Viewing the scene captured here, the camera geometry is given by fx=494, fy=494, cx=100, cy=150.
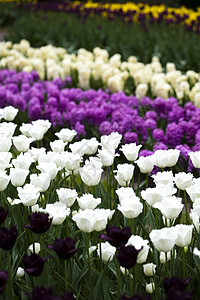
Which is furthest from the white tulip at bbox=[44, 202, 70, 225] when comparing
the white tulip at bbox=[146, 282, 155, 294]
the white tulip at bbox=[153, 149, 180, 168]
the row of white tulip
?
the row of white tulip

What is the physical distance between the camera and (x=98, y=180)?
90.3 inches

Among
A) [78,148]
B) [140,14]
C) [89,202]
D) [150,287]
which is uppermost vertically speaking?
[140,14]

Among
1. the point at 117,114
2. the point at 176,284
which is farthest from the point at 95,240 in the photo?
the point at 117,114

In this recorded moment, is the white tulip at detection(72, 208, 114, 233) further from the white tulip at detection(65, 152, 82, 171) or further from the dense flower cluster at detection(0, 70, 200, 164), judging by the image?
the dense flower cluster at detection(0, 70, 200, 164)

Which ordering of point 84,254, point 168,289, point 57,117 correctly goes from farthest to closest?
point 57,117 < point 84,254 < point 168,289

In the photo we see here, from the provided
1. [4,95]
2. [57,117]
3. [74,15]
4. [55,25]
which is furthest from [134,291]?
[74,15]

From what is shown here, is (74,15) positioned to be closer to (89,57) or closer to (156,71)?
(89,57)

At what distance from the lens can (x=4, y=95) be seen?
202 inches

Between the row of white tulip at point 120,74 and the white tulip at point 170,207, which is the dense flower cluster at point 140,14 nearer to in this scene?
A: the row of white tulip at point 120,74

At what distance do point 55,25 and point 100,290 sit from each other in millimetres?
8995

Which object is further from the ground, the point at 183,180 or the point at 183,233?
the point at 183,180

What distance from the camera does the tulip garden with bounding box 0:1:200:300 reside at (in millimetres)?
1827

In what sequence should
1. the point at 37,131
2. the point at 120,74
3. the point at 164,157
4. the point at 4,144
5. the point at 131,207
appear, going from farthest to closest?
the point at 120,74, the point at 37,131, the point at 4,144, the point at 164,157, the point at 131,207

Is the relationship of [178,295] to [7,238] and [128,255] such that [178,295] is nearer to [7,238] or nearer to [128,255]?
[128,255]
